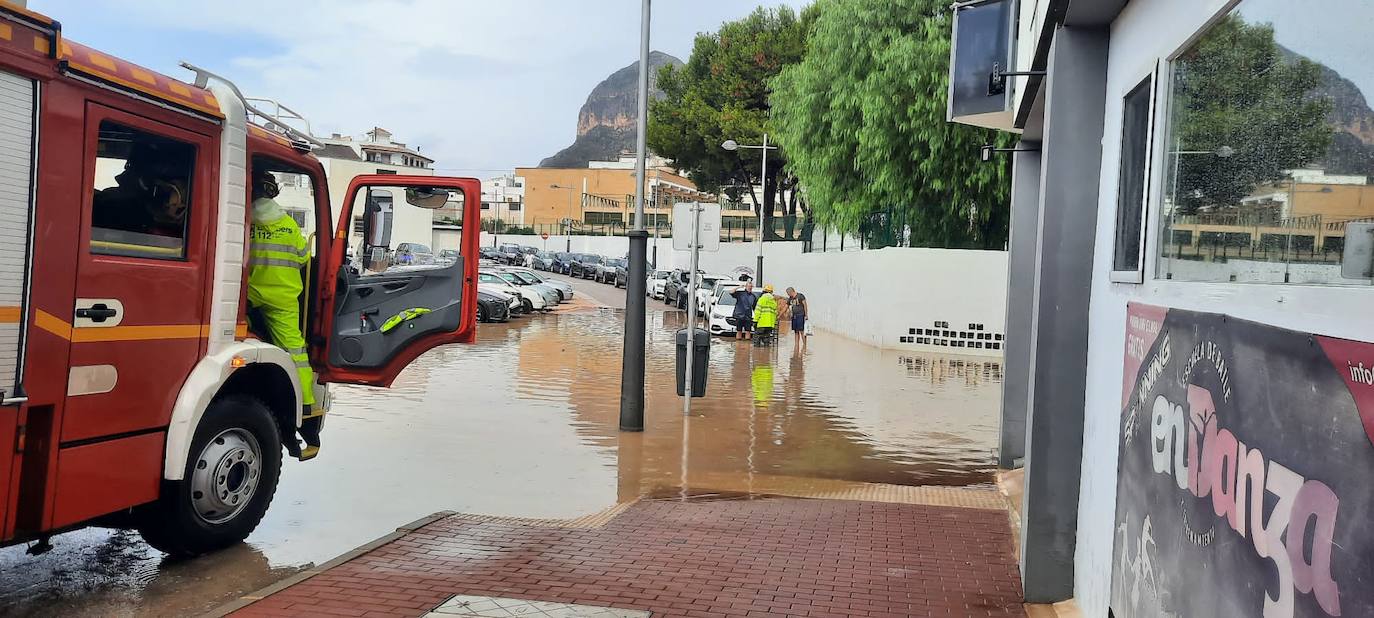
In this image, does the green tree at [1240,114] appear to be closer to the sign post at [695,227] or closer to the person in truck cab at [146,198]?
the person in truck cab at [146,198]

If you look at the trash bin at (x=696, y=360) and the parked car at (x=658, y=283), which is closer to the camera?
the trash bin at (x=696, y=360)

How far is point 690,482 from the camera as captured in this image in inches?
401

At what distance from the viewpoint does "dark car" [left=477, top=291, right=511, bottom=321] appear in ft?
104

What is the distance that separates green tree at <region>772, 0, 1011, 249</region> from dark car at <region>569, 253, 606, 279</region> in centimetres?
3173

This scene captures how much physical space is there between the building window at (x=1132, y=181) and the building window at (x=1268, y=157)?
480mm

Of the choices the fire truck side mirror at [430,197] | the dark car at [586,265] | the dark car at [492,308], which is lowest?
the dark car at [492,308]

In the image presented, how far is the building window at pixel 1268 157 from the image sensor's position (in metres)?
2.49

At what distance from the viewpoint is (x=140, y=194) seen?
614 cm

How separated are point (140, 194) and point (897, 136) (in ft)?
78.9

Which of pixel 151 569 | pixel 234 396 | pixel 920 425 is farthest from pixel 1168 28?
pixel 920 425

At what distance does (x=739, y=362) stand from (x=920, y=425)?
815 centimetres

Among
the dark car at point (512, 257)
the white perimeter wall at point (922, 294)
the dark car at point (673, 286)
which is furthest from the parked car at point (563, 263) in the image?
the white perimeter wall at point (922, 294)

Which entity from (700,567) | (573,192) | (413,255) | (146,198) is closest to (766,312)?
(413,255)

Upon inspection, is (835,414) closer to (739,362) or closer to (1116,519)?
(739,362)
